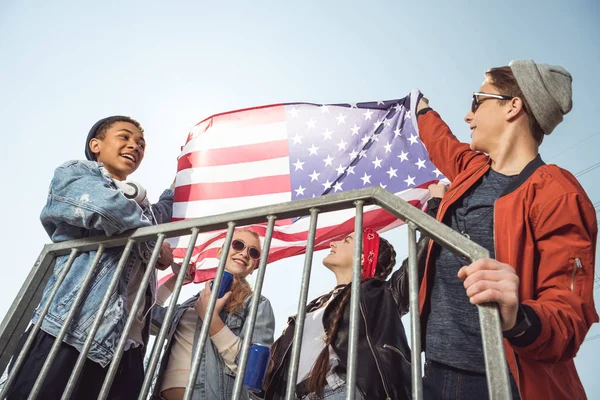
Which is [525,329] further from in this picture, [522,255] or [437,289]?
[437,289]

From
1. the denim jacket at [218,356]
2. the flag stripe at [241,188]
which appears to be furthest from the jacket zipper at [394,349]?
the flag stripe at [241,188]

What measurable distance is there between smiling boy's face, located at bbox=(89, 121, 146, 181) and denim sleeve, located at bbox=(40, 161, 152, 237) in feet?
1.56

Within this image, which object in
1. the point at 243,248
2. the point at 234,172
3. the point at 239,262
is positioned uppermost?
the point at 234,172

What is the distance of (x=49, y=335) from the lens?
6.81 ft

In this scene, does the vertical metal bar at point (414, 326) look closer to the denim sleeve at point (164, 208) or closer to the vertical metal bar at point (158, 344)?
the vertical metal bar at point (158, 344)

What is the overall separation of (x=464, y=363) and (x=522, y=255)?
1.42 feet

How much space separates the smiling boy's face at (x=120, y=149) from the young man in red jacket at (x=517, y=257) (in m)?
1.91

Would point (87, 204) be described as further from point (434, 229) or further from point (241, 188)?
point (241, 188)

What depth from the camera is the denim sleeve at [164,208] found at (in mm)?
3687

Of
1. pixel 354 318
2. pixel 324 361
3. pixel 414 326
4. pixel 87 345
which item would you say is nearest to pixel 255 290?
pixel 354 318

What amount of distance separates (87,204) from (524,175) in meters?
1.90

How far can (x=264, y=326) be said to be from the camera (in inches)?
128

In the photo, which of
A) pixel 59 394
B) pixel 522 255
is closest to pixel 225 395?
pixel 59 394

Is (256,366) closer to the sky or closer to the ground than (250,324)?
closer to the sky
